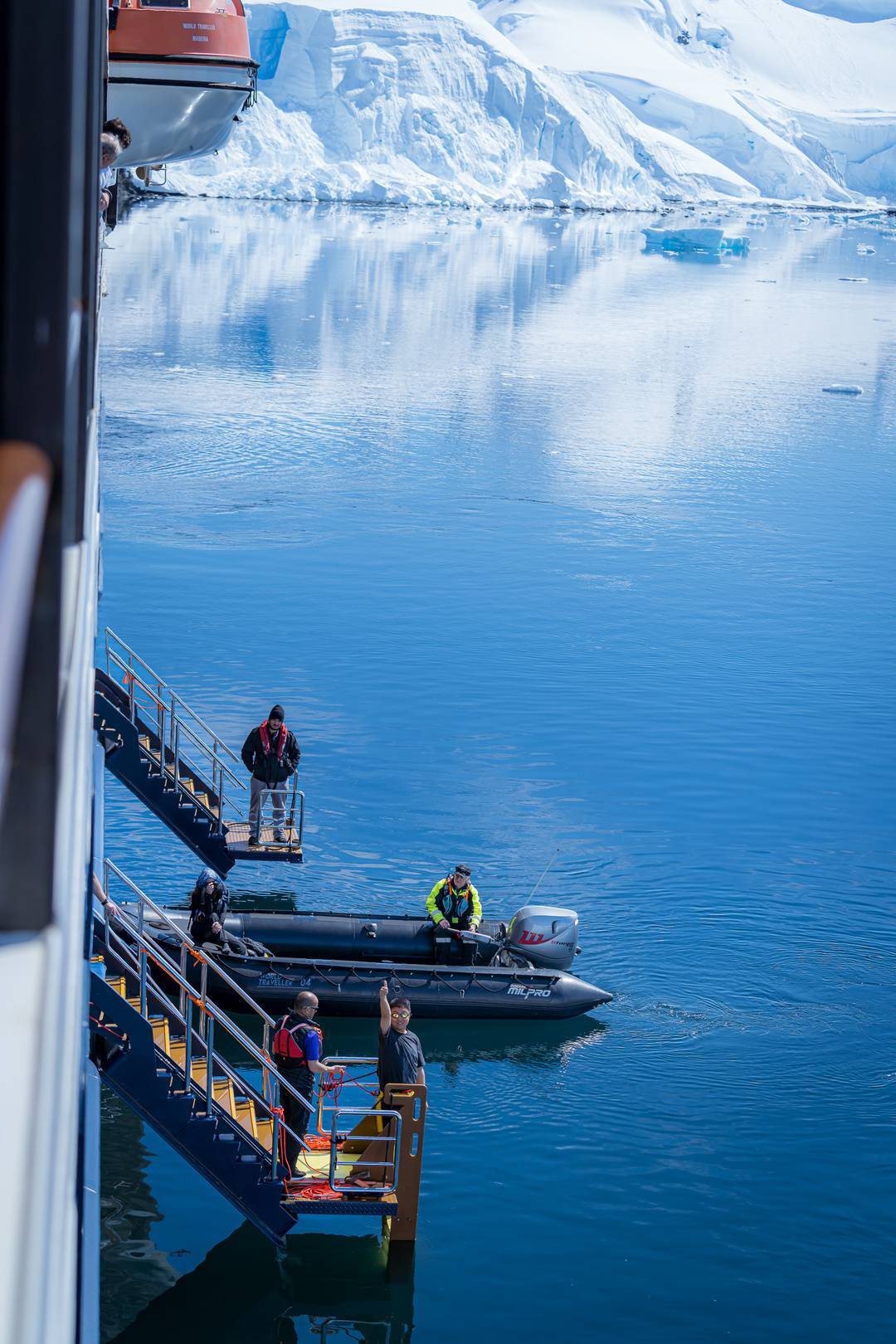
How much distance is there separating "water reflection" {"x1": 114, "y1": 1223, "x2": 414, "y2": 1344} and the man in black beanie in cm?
664

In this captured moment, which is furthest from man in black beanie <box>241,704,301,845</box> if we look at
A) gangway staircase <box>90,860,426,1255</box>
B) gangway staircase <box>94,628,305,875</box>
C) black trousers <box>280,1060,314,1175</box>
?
black trousers <box>280,1060,314,1175</box>

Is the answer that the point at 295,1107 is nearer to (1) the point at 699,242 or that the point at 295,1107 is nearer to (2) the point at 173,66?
(2) the point at 173,66

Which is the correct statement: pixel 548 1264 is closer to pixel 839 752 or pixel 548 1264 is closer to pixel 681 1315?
pixel 681 1315

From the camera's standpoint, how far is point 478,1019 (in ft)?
57.0

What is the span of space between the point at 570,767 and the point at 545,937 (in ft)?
25.2

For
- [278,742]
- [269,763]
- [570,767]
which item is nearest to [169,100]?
[278,742]

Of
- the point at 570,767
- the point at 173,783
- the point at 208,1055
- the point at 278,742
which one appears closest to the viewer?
the point at 208,1055

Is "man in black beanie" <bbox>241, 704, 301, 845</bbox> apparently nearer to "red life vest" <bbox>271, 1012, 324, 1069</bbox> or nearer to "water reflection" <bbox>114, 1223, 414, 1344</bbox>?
"water reflection" <bbox>114, 1223, 414, 1344</bbox>

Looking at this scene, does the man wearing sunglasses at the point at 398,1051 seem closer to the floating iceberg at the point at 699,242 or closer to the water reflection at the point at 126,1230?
the water reflection at the point at 126,1230

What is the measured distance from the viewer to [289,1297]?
13.0 meters

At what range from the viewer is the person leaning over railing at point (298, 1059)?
12.4m

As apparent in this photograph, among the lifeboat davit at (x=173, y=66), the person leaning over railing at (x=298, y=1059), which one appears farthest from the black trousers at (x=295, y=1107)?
the lifeboat davit at (x=173, y=66)

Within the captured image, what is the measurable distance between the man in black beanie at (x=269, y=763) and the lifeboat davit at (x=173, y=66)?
7249mm

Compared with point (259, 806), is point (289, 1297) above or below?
below
